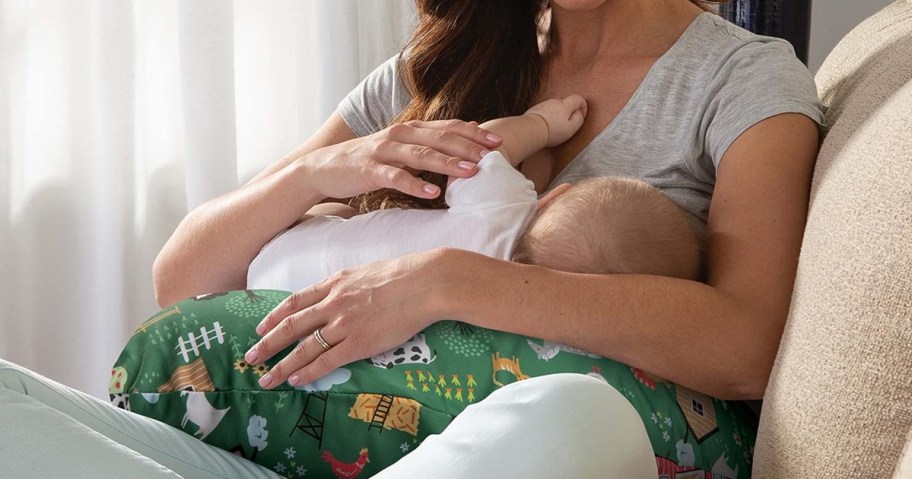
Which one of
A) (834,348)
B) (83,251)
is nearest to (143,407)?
(834,348)

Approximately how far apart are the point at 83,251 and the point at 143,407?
1.44 meters

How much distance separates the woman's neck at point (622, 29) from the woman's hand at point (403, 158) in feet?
1.25

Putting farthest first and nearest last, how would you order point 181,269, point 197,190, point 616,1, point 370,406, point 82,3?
point 197,190, point 82,3, point 616,1, point 181,269, point 370,406

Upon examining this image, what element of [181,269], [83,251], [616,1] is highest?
[616,1]

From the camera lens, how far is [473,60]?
5.54 feet

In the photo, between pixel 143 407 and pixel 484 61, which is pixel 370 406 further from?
pixel 484 61

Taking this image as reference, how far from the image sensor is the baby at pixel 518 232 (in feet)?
3.85

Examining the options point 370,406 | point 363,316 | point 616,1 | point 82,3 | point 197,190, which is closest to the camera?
point 370,406

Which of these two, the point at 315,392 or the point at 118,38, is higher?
the point at 118,38

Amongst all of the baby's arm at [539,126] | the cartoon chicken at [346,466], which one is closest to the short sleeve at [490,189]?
the baby's arm at [539,126]

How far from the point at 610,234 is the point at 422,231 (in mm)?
236

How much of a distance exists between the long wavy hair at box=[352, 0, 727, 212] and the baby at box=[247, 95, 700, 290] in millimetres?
330

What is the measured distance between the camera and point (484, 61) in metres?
1.68

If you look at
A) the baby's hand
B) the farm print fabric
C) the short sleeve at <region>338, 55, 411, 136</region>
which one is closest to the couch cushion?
the farm print fabric
